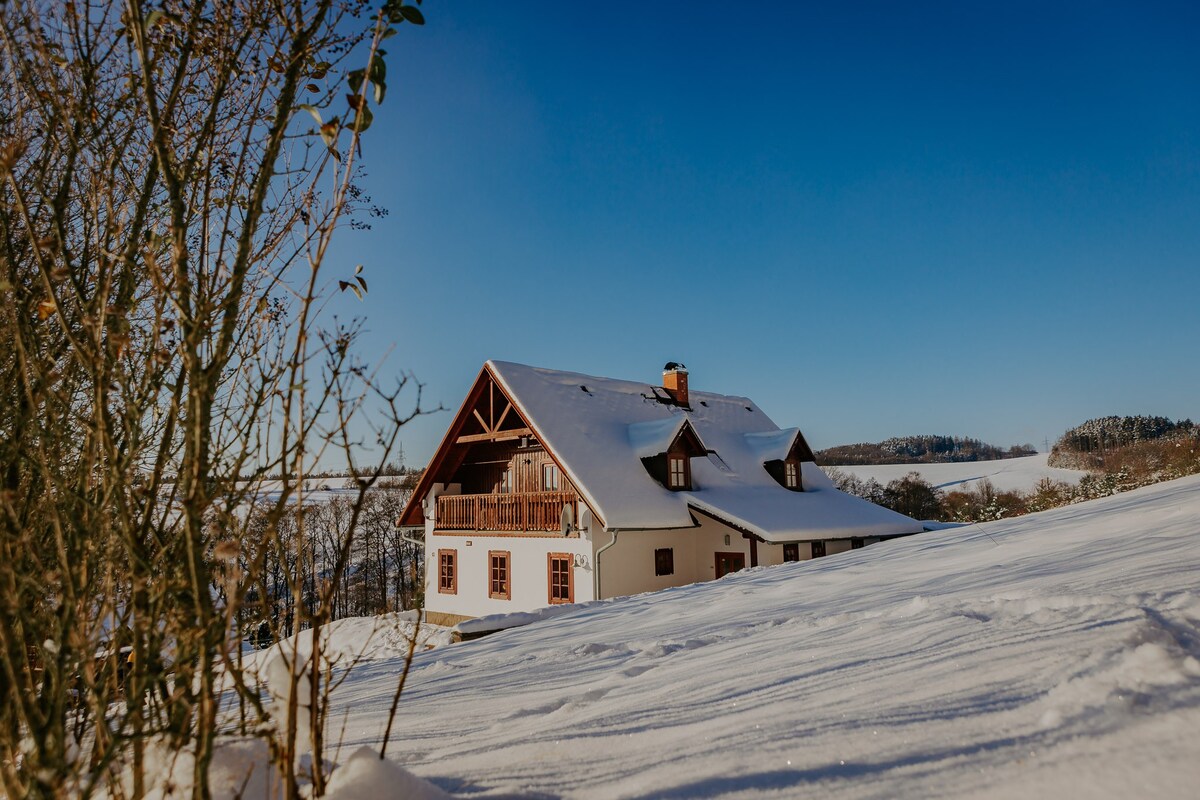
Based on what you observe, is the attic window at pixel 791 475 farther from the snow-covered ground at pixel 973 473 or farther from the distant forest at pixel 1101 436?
the distant forest at pixel 1101 436

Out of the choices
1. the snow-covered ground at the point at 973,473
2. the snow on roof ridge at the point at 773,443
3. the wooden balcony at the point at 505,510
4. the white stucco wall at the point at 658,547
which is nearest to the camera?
the white stucco wall at the point at 658,547

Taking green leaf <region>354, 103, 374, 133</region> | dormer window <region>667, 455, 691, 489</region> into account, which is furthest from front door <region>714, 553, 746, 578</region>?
green leaf <region>354, 103, 374, 133</region>

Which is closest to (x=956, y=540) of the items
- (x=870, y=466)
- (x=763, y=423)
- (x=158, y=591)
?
(x=158, y=591)

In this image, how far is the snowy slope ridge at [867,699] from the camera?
6.96 ft

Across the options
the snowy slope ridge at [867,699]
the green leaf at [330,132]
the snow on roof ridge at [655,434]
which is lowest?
the snowy slope ridge at [867,699]

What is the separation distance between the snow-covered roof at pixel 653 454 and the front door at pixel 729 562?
38.2 inches

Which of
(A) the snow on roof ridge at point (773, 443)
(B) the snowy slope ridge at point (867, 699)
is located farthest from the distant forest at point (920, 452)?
(B) the snowy slope ridge at point (867, 699)

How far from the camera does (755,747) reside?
→ 8.02 feet

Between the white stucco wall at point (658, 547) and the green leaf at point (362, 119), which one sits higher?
the green leaf at point (362, 119)

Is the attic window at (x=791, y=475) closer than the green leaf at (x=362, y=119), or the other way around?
the green leaf at (x=362, y=119)

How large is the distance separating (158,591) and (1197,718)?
2993 mm

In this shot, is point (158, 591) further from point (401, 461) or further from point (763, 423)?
point (763, 423)

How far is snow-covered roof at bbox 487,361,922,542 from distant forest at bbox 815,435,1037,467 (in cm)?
5616

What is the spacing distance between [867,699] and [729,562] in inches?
562
